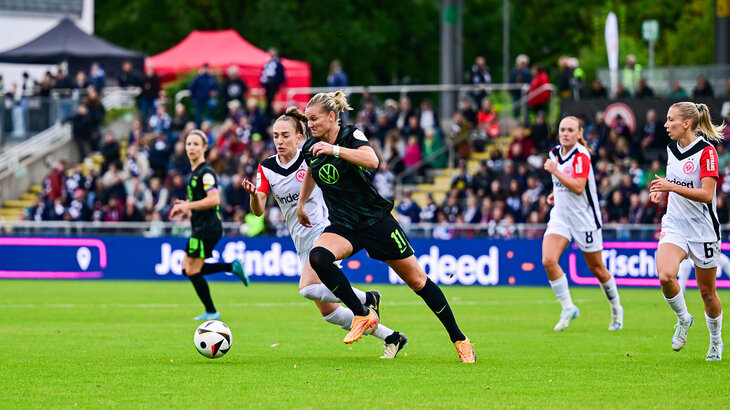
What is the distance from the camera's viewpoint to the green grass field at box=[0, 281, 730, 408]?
8102 millimetres

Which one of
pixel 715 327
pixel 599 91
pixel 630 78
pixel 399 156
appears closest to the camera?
pixel 715 327

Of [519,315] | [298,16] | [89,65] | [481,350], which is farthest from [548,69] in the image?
[481,350]

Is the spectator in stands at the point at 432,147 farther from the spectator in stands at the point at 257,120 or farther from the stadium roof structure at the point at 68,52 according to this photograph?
the stadium roof structure at the point at 68,52

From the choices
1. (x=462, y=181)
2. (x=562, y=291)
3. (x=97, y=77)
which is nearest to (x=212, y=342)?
(x=562, y=291)

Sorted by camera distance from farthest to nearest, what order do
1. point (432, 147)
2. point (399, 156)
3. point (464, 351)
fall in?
point (432, 147) → point (399, 156) → point (464, 351)

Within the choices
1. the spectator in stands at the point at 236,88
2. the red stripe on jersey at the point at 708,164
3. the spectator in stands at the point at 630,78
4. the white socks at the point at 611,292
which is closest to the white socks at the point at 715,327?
the red stripe on jersey at the point at 708,164

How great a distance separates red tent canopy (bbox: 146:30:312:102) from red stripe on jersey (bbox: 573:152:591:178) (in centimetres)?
2233

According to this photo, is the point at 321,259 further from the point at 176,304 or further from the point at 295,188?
the point at 176,304

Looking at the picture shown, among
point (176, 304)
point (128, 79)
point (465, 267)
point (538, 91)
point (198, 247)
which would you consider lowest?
point (176, 304)

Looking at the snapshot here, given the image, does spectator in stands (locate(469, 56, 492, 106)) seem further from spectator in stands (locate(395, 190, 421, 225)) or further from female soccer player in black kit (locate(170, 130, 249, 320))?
female soccer player in black kit (locate(170, 130, 249, 320))

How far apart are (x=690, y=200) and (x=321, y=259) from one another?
321 cm

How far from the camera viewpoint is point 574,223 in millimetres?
14016

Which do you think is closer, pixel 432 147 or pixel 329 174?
pixel 329 174

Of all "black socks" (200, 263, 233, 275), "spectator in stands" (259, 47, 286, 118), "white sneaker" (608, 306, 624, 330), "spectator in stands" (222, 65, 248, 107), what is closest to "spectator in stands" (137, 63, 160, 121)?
"spectator in stands" (222, 65, 248, 107)
